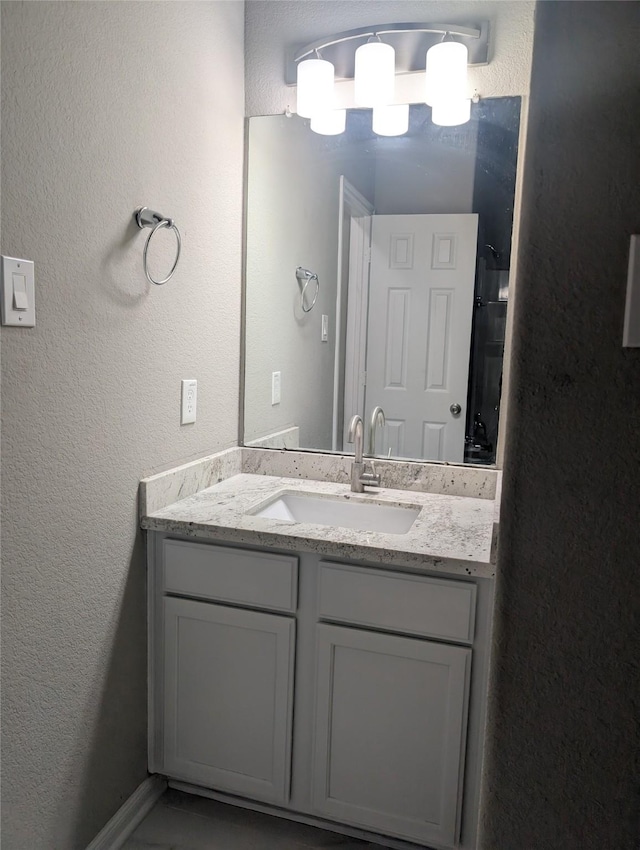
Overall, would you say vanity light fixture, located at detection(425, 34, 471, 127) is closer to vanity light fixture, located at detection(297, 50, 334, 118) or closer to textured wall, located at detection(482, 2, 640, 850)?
vanity light fixture, located at detection(297, 50, 334, 118)

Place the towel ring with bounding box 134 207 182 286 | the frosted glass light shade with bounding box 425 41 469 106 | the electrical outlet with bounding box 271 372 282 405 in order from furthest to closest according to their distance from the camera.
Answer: the electrical outlet with bounding box 271 372 282 405 → the frosted glass light shade with bounding box 425 41 469 106 → the towel ring with bounding box 134 207 182 286

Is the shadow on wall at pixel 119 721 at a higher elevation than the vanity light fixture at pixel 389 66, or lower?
lower

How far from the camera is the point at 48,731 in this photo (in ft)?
4.35

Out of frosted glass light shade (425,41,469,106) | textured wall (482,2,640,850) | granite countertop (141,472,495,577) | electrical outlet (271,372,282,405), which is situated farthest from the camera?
electrical outlet (271,372,282,405)

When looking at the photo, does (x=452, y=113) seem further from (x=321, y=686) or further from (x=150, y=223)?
(x=321, y=686)

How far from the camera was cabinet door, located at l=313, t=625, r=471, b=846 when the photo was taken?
144cm

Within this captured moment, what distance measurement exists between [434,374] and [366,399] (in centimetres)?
23

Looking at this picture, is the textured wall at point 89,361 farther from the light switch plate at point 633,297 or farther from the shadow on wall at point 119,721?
the light switch plate at point 633,297

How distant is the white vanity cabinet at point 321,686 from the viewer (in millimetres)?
1436

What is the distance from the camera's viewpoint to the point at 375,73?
1.82m

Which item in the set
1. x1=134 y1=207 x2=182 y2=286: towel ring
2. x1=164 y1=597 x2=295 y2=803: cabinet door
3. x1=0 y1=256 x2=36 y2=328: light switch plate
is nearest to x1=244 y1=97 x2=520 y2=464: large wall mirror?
x1=134 y1=207 x2=182 y2=286: towel ring

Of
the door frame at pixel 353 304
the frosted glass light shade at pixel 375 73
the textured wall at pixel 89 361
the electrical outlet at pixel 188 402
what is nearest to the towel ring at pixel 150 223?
the textured wall at pixel 89 361

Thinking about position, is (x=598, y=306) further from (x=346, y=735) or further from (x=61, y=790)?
(x=61, y=790)

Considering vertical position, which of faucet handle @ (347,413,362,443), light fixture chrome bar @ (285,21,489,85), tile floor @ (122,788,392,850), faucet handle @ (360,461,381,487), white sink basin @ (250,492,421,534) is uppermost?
light fixture chrome bar @ (285,21,489,85)
